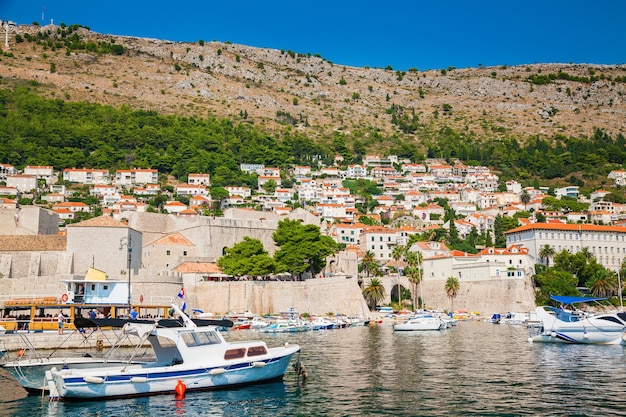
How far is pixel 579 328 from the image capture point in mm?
32500

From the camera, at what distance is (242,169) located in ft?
423

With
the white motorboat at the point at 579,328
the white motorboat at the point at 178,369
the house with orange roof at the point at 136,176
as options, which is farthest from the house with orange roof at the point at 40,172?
the white motorboat at the point at 178,369

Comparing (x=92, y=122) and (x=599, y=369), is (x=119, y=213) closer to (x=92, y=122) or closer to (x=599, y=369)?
(x=92, y=122)

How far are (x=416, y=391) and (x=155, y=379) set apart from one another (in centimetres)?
770

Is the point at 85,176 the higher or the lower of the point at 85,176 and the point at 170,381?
the higher

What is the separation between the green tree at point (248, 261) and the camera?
51.0m

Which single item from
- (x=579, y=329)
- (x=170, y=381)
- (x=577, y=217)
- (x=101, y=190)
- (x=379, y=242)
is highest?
(x=101, y=190)

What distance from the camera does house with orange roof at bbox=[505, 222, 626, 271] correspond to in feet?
219

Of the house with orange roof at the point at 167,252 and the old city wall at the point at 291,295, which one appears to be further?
the house with orange roof at the point at 167,252

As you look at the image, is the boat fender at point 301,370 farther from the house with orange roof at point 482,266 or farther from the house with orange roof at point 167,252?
the house with orange roof at point 482,266

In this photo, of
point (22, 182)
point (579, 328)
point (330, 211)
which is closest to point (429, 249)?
point (330, 211)

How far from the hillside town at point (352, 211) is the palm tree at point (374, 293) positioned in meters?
2.55

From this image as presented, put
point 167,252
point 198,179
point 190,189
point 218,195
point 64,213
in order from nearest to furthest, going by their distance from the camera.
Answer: point 167,252 → point 64,213 → point 218,195 → point 190,189 → point 198,179

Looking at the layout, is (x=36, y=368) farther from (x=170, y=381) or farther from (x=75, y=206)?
(x=75, y=206)
